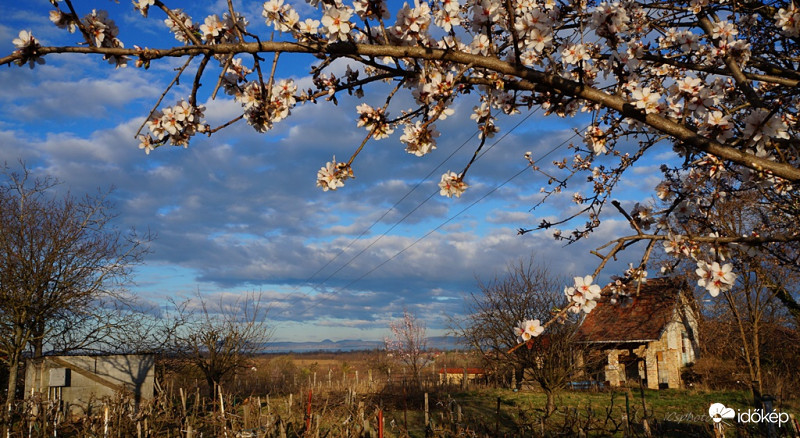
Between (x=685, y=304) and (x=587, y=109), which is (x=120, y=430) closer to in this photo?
(x=587, y=109)

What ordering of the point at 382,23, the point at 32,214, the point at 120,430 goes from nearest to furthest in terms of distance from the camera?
the point at 382,23 → the point at 120,430 → the point at 32,214

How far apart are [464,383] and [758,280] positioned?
11.7 meters

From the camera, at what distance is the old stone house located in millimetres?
21047

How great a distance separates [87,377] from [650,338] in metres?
19.2

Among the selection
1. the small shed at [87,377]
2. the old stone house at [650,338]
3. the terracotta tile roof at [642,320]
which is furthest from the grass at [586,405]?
the small shed at [87,377]

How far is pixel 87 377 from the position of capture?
12.7 meters

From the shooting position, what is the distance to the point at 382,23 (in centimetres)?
208

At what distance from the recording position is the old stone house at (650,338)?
21.0 meters

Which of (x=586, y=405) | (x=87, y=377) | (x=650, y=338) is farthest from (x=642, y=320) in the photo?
(x=87, y=377)

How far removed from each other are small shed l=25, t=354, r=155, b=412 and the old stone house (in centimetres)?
1503

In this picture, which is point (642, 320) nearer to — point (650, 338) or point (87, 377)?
point (650, 338)

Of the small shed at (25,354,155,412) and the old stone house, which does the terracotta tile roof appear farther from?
the small shed at (25,354,155,412)

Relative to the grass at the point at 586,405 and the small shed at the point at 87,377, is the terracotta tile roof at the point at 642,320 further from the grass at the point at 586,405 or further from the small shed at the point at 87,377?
the small shed at the point at 87,377

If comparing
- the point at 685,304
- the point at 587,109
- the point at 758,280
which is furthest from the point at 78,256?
the point at 685,304
